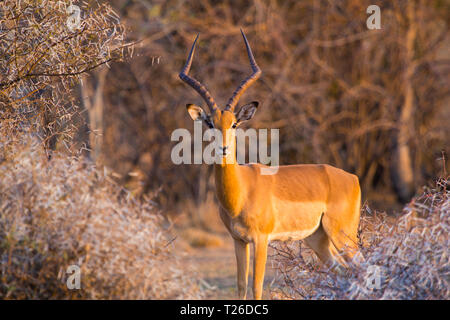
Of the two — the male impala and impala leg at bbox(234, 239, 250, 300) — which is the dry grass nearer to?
the male impala

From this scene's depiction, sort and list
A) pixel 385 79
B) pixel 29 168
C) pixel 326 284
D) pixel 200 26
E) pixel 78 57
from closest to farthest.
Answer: pixel 326 284, pixel 29 168, pixel 78 57, pixel 200 26, pixel 385 79

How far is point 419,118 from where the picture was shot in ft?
47.2

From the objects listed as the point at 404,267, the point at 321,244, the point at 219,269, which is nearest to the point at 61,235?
the point at 404,267

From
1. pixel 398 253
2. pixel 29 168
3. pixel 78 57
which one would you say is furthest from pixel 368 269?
pixel 78 57

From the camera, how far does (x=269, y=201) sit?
6.69 m

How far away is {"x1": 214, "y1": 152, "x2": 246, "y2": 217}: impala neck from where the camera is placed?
21.0 feet

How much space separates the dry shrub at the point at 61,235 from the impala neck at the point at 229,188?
0.70 metres

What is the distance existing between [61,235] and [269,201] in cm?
212

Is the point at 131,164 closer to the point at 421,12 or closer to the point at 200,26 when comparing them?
the point at 200,26

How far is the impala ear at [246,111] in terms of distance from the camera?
22.6ft

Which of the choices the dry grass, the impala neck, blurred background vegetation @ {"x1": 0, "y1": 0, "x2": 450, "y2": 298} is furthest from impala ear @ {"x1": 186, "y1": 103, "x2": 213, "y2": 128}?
the dry grass

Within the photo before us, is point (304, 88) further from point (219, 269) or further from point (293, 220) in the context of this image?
point (293, 220)

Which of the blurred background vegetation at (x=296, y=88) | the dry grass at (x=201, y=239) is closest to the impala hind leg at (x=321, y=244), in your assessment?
the blurred background vegetation at (x=296, y=88)
